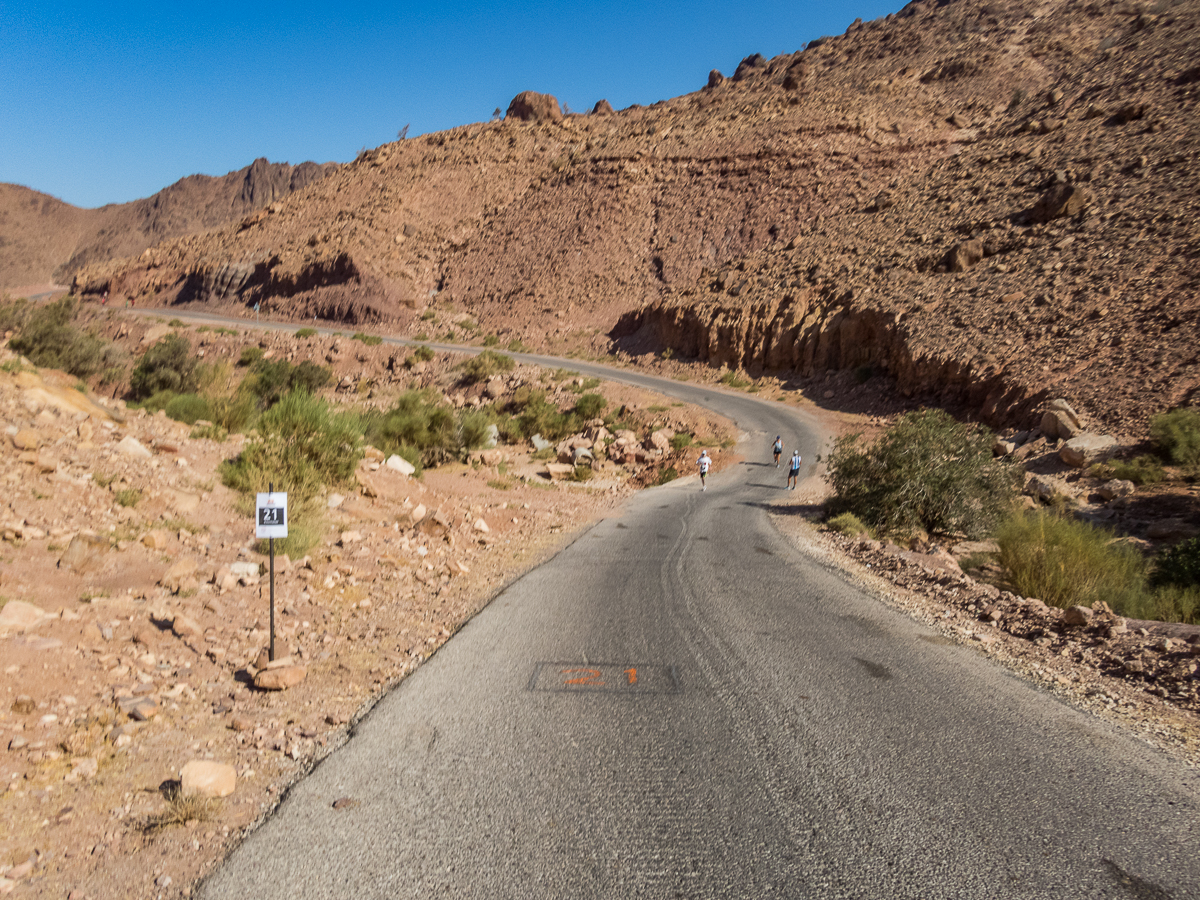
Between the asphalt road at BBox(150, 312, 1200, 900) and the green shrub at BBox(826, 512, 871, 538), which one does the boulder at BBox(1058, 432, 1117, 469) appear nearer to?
the green shrub at BBox(826, 512, 871, 538)

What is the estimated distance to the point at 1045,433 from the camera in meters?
21.9

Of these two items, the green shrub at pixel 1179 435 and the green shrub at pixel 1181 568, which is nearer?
the green shrub at pixel 1181 568

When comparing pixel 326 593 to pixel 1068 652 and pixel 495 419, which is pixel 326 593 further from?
pixel 495 419

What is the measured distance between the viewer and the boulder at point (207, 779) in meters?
4.38

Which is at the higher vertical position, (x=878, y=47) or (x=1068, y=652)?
(x=878, y=47)

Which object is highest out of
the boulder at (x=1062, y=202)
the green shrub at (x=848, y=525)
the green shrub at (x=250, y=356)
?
the boulder at (x=1062, y=202)

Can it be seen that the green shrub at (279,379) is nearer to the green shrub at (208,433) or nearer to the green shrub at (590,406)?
the green shrub at (590,406)

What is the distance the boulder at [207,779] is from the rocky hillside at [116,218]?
123019 mm

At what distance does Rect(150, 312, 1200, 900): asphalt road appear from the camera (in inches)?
143

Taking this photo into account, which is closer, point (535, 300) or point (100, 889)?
point (100, 889)

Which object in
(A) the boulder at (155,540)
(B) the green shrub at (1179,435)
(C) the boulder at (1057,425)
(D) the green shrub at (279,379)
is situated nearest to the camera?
(A) the boulder at (155,540)

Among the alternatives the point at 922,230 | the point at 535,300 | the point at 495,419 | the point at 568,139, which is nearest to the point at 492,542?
the point at 495,419

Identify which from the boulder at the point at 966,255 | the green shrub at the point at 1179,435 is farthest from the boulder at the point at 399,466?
the boulder at the point at 966,255

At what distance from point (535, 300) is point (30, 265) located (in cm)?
10211
